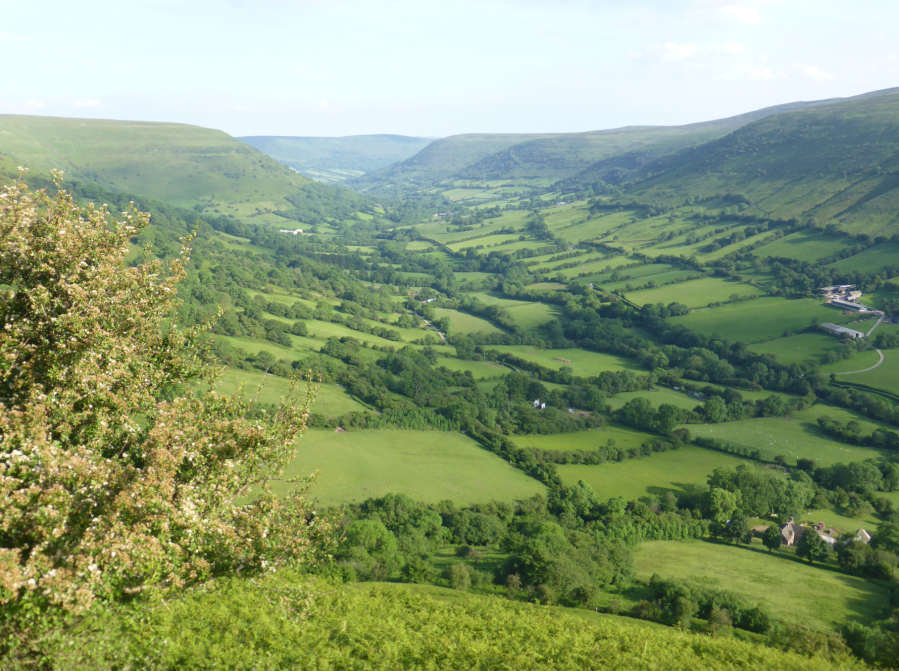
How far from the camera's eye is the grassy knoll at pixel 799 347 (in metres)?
86.0

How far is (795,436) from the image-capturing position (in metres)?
Answer: 65.2

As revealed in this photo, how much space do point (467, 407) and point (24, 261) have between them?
5914 cm

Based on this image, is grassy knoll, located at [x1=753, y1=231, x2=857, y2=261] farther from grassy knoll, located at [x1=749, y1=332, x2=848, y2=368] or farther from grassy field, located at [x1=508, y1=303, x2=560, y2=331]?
grassy field, located at [x1=508, y1=303, x2=560, y2=331]

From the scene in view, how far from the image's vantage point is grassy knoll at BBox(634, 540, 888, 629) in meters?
34.0

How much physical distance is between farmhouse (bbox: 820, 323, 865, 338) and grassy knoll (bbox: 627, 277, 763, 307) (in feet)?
71.9

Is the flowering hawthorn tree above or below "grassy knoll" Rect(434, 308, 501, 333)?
above

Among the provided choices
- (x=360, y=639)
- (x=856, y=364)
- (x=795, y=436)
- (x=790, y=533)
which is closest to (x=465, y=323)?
(x=795, y=436)

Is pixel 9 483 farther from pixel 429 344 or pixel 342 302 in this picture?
pixel 342 302

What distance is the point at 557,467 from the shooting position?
57375 millimetres

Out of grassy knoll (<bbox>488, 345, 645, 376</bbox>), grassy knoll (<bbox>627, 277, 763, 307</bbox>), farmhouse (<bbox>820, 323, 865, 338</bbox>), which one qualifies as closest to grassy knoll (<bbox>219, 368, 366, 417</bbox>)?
grassy knoll (<bbox>488, 345, 645, 376</bbox>)

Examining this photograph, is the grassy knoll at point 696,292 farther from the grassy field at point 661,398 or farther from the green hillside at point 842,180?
the grassy field at point 661,398

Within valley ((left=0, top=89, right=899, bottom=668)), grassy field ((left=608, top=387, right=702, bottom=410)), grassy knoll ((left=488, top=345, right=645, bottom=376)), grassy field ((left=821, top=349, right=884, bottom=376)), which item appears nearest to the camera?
valley ((left=0, top=89, right=899, bottom=668))

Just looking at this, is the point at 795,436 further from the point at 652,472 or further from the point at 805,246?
the point at 805,246

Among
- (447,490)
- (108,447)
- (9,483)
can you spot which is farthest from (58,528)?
(447,490)
